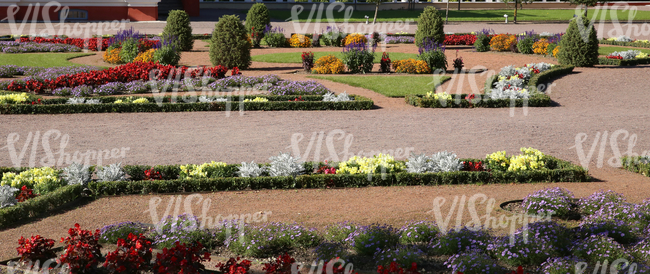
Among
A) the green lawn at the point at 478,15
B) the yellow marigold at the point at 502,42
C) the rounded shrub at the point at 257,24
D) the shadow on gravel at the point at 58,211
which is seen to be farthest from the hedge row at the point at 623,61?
the green lawn at the point at 478,15

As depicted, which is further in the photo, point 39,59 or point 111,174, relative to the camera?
point 39,59

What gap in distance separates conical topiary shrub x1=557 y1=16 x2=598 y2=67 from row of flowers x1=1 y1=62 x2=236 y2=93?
11.4 m

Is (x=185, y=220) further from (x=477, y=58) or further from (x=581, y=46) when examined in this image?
(x=477, y=58)

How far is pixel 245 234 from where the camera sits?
640 cm

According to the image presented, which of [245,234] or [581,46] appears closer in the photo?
[245,234]

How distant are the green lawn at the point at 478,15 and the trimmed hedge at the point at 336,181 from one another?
33.0 m

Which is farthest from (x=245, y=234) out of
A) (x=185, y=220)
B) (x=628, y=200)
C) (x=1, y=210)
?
(x=628, y=200)

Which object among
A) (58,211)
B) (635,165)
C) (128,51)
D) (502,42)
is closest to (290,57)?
(128,51)

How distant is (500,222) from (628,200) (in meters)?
2.25

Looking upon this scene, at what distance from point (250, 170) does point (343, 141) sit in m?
2.84

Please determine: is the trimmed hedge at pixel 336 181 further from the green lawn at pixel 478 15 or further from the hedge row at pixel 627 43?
the green lawn at pixel 478 15

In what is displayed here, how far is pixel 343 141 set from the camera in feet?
36.3

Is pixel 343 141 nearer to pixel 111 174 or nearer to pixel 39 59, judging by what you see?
pixel 111 174

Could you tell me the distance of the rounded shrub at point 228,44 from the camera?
1852 centimetres
